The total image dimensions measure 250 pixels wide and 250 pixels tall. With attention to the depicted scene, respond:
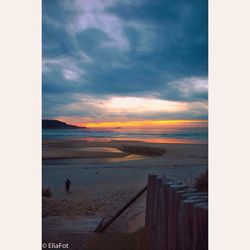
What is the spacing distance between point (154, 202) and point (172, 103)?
6.66 feet

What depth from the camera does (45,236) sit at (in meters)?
3.31

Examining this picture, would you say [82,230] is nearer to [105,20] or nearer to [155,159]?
[105,20]

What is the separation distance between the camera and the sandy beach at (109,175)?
4.64 m

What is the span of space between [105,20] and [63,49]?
625 millimetres

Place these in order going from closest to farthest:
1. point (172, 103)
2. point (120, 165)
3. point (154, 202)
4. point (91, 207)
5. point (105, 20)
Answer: point (154, 202)
point (105, 20)
point (172, 103)
point (91, 207)
point (120, 165)

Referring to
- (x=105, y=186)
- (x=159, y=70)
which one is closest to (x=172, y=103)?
(x=159, y=70)

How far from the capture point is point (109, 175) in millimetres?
8586

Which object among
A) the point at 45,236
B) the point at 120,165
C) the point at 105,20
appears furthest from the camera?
the point at 120,165

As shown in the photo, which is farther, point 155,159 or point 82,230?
point 155,159

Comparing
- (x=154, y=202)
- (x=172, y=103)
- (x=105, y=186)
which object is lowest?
(x=105, y=186)

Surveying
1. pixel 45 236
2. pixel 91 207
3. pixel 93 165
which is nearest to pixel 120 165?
pixel 93 165

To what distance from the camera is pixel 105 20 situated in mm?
3564

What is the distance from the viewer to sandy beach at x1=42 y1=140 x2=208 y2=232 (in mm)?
4641

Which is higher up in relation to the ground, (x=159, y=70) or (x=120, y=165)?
(x=159, y=70)
